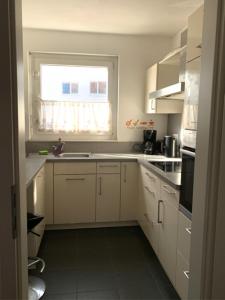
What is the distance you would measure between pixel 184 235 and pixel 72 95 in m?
2.47

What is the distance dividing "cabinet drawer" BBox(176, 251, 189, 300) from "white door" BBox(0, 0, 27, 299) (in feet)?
4.25

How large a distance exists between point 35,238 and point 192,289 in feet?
5.92

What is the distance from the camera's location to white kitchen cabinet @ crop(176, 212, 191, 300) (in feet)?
5.83

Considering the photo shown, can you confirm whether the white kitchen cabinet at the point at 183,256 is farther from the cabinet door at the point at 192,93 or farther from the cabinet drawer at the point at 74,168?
the cabinet drawer at the point at 74,168

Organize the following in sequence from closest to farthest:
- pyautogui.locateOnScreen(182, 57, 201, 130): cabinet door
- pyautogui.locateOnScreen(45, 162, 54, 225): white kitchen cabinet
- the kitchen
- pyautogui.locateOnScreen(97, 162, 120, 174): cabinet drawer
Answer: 1. pyautogui.locateOnScreen(182, 57, 201, 130): cabinet door
2. the kitchen
3. pyautogui.locateOnScreen(45, 162, 54, 225): white kitchen cabinet
4. pyautogui.locateOnScreen(97, 162, 120, 174): cabinet drawer

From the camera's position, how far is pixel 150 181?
2713mm

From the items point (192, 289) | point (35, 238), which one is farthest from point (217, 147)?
point (35, 238)

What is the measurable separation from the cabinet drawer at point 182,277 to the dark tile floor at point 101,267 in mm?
220

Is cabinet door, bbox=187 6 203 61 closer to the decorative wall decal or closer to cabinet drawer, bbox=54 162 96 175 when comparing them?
cabinet drawer, bbox=54 162 96 175

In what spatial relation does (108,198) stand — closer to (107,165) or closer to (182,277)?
(107,165)

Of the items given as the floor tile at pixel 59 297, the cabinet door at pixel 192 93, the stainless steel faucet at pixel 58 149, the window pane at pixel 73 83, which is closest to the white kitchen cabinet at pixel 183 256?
the cabinet door at pixel 192 93

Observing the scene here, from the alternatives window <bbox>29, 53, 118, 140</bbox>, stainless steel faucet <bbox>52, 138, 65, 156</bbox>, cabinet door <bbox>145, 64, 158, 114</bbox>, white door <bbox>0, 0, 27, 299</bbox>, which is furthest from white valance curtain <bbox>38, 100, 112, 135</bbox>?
white door <bbox>0, 0, 27, 299</bbox>

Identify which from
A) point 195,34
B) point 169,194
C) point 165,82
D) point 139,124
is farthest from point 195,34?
point 139,124

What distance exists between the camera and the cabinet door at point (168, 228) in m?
2.03
